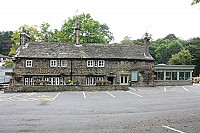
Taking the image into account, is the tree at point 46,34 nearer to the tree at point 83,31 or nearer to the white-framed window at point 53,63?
the tree at point 83,31

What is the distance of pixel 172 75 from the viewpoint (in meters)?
30.8

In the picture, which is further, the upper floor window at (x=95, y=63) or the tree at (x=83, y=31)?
the tree at (x=83, y=31)

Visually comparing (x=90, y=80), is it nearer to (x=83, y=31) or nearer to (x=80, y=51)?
(x=80, y=51)

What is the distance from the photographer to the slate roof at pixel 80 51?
26555mm

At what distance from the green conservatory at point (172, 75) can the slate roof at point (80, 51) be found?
339 centimetres

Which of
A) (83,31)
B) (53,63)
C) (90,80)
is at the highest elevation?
(83,31)

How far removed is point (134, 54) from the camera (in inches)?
1161

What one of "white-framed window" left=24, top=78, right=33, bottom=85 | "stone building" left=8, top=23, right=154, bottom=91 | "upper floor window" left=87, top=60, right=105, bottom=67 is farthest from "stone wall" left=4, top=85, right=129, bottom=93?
"upper floor window" left=87, top=60, right=105, bottom=67

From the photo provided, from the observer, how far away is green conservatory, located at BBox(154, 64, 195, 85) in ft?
98.5

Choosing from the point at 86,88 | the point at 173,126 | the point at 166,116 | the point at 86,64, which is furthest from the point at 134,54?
the point at 173,126

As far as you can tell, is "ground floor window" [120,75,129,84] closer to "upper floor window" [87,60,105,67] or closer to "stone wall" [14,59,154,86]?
"stone wall" [14,59,154,86]

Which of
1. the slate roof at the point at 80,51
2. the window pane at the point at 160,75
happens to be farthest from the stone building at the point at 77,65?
the window pane at the point at 160,75

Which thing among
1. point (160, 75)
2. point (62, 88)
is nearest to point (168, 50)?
point (160, 75)

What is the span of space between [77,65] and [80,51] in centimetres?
259
